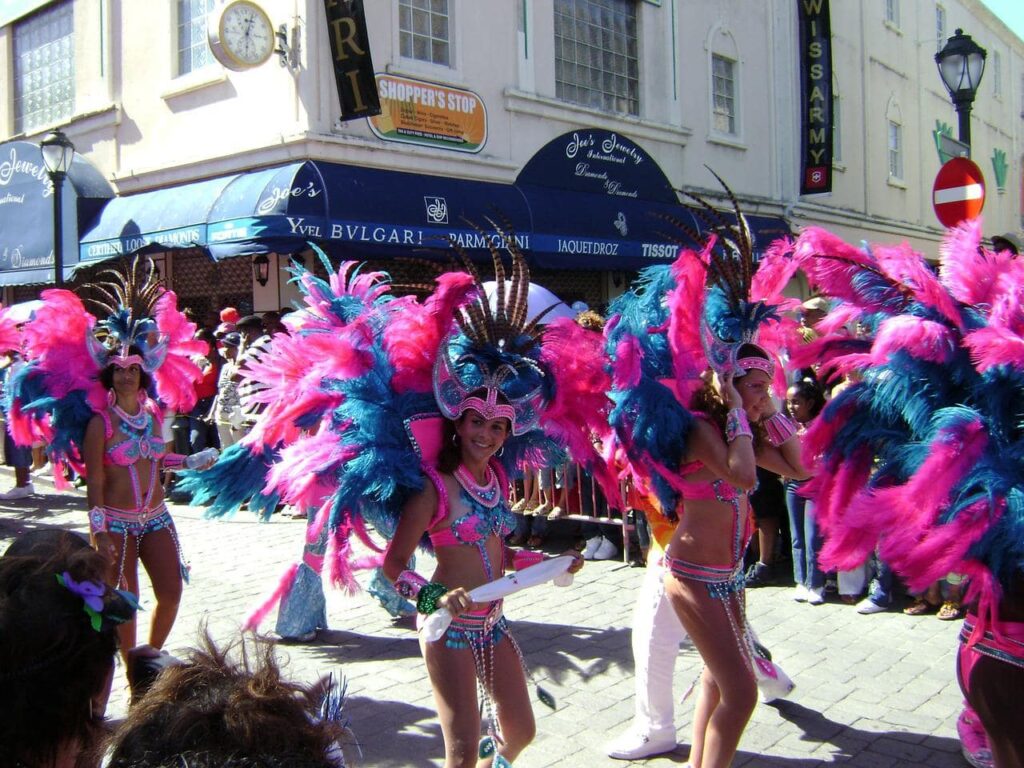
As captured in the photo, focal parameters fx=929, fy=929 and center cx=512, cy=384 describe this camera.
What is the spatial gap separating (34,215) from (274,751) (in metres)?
15.1

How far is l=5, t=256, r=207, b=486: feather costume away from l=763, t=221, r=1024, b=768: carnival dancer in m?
3.61

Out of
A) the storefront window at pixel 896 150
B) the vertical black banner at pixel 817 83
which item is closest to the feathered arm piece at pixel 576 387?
the vertical black banner at pixel 817 83

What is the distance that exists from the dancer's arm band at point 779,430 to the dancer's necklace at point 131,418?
3220 mm

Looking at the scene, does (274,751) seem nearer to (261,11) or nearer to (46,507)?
(46,507)

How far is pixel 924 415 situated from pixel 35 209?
48.1 ft

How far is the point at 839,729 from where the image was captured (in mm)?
4262

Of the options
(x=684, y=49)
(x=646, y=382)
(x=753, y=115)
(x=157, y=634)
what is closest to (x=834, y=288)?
(x=646, y=382)

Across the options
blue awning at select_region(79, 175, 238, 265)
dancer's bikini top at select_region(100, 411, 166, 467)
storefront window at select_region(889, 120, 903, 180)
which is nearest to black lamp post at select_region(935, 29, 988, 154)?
dancer's bikini top at select_region(100, 411, 166, 467)

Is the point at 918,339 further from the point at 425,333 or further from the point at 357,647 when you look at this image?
the point at 357,647

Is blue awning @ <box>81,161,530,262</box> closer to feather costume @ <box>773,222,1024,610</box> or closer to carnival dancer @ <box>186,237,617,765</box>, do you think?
carnival dancer @ <box>186,237,617,765</box>

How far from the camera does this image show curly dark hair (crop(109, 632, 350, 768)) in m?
1.33

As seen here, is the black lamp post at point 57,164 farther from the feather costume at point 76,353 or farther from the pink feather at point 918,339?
the pink feather at point 918,339

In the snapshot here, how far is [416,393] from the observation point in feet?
10.9

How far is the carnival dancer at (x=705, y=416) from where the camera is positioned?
11.2ft
